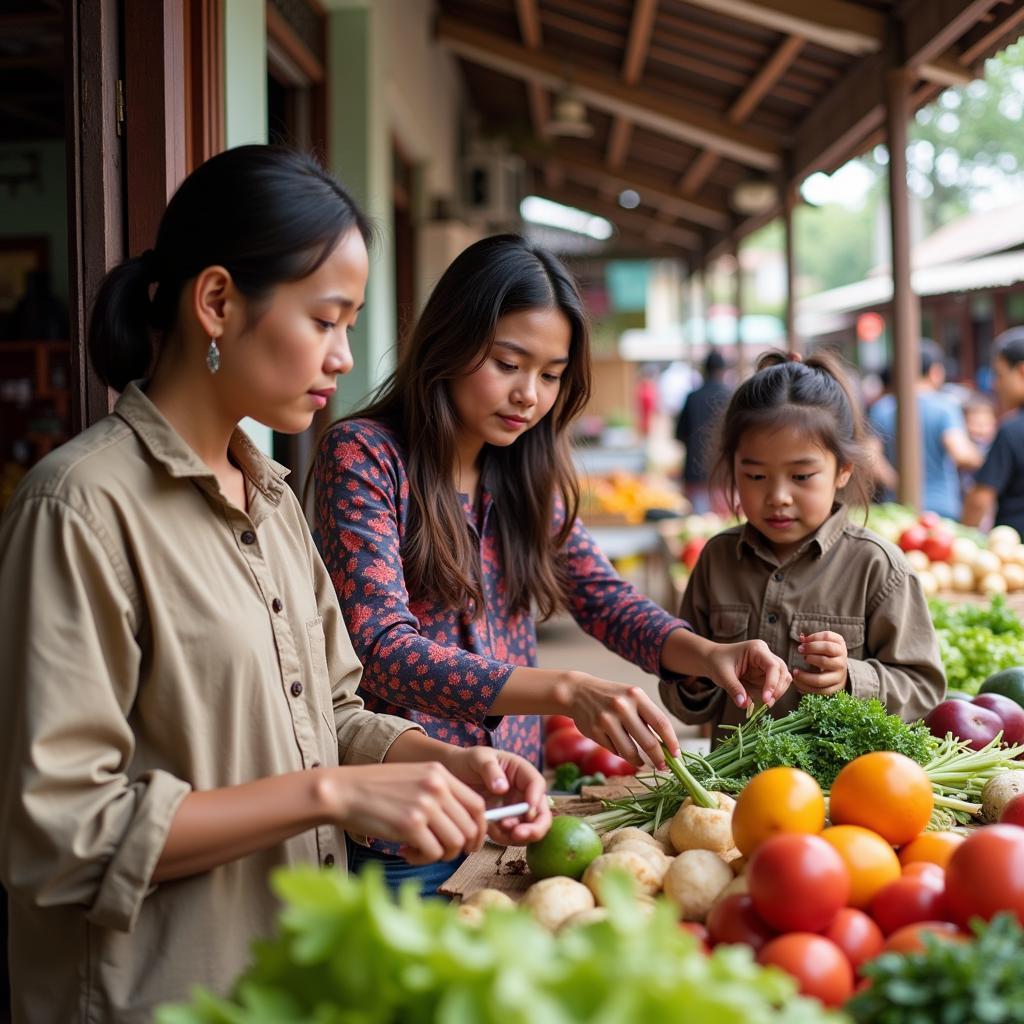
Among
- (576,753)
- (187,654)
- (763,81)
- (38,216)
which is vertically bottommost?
(576,753)

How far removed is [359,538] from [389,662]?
0.24m

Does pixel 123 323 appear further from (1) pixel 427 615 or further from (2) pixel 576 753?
(2) pixel 576 753

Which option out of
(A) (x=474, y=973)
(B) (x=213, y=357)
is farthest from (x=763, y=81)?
(A) (x=474, y=973)

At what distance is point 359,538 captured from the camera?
2.11 metres

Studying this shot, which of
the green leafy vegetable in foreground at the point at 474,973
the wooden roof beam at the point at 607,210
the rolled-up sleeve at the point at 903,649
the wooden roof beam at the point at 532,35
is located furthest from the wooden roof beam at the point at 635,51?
the green leafy vegetable in foreground at the point at 474,973

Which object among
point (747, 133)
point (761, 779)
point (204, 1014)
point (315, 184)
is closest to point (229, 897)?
point (204, 1014)

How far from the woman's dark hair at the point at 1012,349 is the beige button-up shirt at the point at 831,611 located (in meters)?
3.53

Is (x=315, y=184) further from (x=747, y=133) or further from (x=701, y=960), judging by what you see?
(x=747, y=133)

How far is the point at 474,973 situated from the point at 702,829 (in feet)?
2.91

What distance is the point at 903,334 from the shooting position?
6.40 meters

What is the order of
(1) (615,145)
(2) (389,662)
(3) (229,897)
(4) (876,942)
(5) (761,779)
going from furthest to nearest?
(1) (615,145)
(2) (389,662)
(5) (761,779)
(3) (229,897)
(4) (876,942)

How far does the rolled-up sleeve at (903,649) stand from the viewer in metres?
2.35

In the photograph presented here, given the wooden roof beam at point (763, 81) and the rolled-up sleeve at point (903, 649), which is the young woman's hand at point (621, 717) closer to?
the rolled-up sleeve at point (903, 649)

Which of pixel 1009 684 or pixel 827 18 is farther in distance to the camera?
pixel 827 18
